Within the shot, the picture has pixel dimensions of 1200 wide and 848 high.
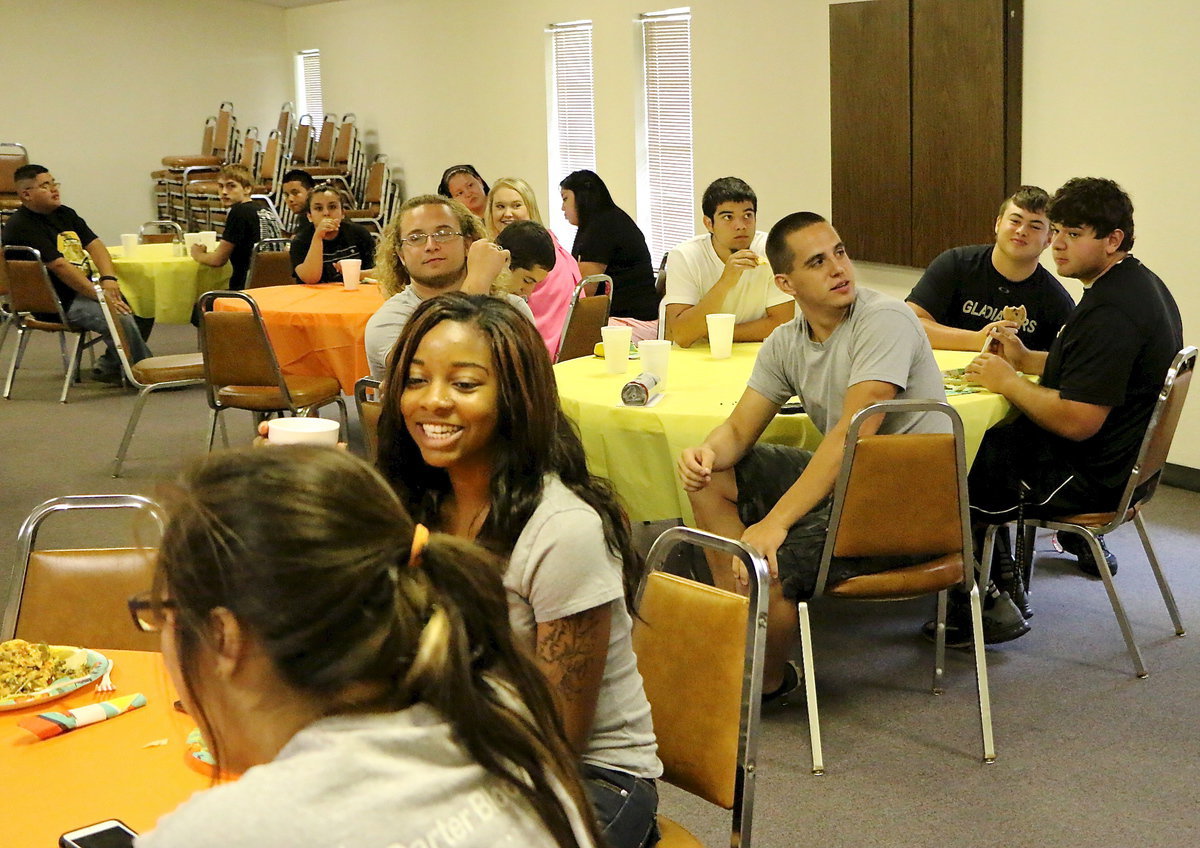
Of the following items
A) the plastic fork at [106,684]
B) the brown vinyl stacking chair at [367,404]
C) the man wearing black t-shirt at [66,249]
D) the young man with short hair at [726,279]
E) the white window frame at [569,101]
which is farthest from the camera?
the white window frame at [569,101]

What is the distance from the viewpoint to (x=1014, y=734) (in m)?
3.02

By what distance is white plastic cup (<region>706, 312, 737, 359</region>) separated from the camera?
12.9 feet

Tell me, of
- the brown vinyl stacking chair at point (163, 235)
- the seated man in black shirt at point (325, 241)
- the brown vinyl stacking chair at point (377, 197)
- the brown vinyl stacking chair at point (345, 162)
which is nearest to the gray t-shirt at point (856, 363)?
the seated man in black shirt at point (325, 241)

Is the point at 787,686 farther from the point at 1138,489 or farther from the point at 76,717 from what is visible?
the point at 76,717

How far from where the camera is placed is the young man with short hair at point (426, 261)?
3711mm

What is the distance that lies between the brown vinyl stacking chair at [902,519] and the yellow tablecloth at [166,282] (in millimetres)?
5645

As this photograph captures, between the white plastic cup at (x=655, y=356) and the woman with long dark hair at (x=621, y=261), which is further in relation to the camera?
the woman with long dark hair at (x=621, y=261)

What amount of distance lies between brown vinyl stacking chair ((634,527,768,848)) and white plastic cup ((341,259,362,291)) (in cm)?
422

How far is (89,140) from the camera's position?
13844 mm

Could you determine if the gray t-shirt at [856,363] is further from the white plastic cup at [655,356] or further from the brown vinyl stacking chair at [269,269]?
the brown vinyl stacking chair at [269,269]

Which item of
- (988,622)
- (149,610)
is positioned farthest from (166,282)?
(149,610)

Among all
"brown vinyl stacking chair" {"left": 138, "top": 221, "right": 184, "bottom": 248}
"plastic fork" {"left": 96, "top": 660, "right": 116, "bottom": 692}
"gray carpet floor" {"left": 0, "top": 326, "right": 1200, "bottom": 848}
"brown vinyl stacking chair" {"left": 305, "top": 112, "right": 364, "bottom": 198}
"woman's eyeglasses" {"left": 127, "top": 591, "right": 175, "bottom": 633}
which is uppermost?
"brown vinyl stacking chair" {"left": 305, "top": 112, "right": 364, "bottom": 198}

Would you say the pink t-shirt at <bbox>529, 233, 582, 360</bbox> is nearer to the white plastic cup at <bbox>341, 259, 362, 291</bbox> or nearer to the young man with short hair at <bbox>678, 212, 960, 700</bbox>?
the white plastic cup at <bbox>341, 259, 362, 291</bbox>

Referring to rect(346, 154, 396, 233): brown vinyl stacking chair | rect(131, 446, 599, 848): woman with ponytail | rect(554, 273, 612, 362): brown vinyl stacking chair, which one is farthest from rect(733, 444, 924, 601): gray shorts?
rect(346, 154, 396, 233): brown vinyl stacking chair
